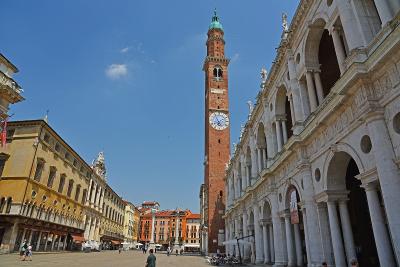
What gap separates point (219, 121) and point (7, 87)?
39.9 metres

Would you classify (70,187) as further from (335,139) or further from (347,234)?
(335,139)

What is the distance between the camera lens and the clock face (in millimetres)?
58625

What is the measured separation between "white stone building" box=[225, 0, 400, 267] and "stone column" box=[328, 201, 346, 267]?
0.04 meters

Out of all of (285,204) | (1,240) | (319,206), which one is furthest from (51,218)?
(319,206)

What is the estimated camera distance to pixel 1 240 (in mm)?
30938

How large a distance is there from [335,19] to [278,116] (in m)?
9.40

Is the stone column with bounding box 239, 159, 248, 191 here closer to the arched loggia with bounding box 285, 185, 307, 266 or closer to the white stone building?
the white stone building

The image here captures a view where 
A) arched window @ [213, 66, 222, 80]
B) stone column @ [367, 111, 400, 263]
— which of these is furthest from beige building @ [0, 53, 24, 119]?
arched window @ [213, 66, 222, 80]

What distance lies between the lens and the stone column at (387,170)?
9555 mm

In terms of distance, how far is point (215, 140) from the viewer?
189 feet

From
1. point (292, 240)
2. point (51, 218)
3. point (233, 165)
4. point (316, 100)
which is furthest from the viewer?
point (233, 165)

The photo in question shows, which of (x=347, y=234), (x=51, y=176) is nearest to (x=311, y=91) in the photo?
(x=347, y=234)

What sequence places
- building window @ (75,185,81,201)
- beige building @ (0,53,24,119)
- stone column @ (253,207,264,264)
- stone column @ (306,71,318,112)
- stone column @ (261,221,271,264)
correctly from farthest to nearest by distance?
building window @ (75,185,81,201)
stone column @ (253,207,264,264)
stone column @ (261,221,271,264)
beige building @ (0,53,24,119)
stone column @ (306,71,318,112)

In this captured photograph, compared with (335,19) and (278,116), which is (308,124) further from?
(278,116)
